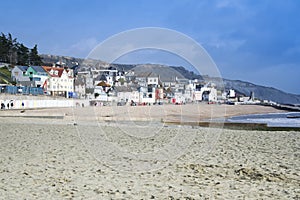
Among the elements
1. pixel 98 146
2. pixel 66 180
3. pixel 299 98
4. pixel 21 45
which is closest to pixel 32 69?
pixel 21 45

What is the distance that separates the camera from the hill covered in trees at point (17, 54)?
7094 centimetres

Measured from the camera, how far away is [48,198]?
456 cm

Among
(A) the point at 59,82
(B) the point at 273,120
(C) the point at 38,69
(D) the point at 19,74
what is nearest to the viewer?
(B) the point at 273,120

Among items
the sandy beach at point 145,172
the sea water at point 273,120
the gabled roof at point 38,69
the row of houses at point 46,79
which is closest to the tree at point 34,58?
the row of houses at point 46,79

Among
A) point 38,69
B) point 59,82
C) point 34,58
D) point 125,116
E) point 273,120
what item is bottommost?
point 273,120

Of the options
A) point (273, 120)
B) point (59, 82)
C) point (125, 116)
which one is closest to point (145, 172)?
point (125, 116)

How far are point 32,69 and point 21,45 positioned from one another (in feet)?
70.6

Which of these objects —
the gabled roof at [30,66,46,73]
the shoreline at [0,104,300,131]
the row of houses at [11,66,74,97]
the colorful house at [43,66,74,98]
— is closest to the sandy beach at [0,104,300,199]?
the shoreline at [0,104,300,131]

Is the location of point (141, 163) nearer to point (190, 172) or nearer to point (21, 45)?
point (190, 172)

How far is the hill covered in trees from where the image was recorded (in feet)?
233

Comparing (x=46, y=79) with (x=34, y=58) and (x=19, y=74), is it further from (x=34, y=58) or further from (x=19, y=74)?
(x=34, y=58)

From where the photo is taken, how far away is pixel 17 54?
238 feet

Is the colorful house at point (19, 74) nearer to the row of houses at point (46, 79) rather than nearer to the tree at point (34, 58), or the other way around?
the row of houses at point (46, 79)

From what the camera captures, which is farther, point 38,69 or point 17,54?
point 17,54
